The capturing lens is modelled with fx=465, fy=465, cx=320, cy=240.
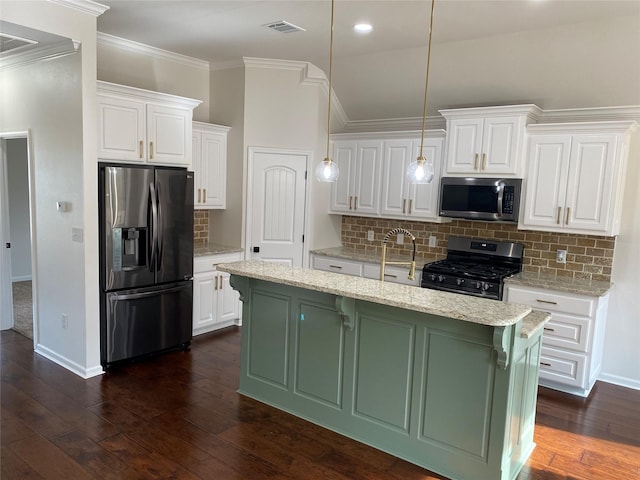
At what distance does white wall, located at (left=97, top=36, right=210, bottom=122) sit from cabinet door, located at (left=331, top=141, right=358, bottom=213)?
170 cm

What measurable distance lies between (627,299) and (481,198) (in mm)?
1632

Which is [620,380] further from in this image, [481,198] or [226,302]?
[226,302]

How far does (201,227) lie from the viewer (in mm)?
5820

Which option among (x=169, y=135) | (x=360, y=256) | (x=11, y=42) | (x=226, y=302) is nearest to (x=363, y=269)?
(x=360, y=256)

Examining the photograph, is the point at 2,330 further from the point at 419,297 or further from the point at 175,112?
the point at 419,297

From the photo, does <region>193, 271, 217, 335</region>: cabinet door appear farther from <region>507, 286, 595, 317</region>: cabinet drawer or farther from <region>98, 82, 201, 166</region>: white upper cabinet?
<region>507, 286, 595, 317</region>: cabinet drawer

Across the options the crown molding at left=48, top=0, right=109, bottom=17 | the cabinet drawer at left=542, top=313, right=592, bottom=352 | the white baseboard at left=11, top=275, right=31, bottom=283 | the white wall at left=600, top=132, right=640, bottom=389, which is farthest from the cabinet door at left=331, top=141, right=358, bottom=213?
the white baseboard at left=11, top=275, right=31, bottom=283

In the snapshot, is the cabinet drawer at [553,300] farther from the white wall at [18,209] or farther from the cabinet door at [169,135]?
the white wall at [18,209]

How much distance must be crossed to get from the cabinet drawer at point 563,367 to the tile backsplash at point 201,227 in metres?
3.99

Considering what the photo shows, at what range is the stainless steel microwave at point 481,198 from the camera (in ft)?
14.8

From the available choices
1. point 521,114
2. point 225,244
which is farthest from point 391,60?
point 225,244

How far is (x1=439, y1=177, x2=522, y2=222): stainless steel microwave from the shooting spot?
451 cm

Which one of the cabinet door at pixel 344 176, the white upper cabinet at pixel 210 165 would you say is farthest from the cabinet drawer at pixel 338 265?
the white upper cabinet at pixel 210 165

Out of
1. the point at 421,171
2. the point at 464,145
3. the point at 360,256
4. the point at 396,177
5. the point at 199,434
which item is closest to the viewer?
the point at 421,171
